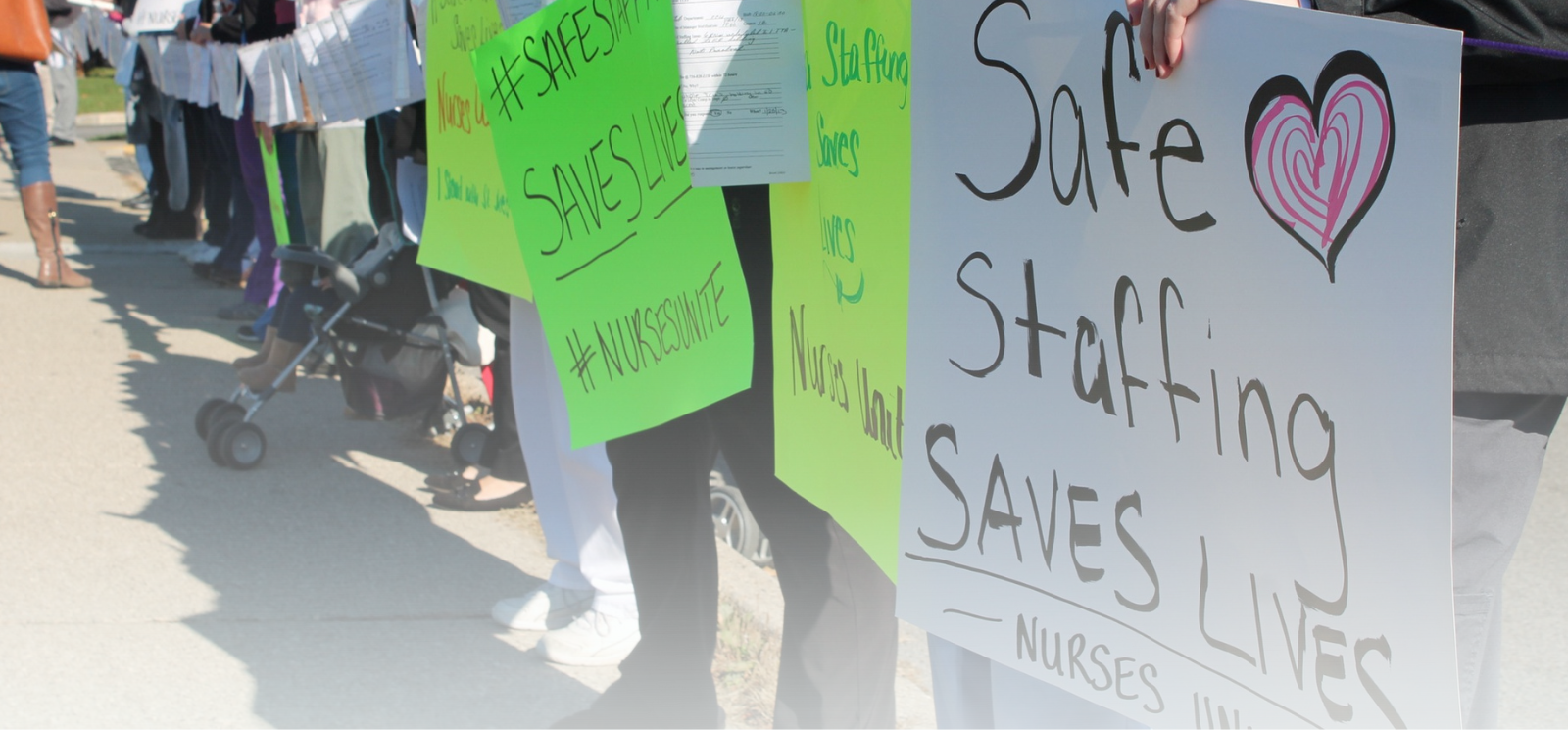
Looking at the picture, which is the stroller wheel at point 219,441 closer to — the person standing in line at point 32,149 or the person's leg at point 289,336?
the person's leg at point 289,336

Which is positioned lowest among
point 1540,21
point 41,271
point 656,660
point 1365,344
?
point 41,271

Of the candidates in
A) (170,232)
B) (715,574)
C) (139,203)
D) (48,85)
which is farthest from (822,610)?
(48,85)

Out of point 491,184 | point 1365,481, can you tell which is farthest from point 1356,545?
point 491,184

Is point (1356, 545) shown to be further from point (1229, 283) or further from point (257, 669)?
point (257, 669)

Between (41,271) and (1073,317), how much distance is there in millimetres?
8299

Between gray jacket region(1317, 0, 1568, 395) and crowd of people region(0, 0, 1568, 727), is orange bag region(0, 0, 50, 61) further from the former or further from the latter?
gray jacket region(1317, 0, 1568, 395)

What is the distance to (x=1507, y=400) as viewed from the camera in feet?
4.67

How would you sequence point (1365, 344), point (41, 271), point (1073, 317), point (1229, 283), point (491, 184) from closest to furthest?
point (1365, 344) < point (1229, 283) < point (1073, 317) < point (491, 184) < point (41, 271)

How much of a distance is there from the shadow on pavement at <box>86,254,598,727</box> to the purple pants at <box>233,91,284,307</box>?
56.3 inches

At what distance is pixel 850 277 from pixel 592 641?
64.2 inches

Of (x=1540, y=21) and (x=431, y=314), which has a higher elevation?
(x=1540, y=21)

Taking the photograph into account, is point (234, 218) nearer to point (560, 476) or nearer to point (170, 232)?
point (170, 232)

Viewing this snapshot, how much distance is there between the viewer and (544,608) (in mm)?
3316

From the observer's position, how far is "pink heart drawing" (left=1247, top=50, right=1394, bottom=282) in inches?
42.6
